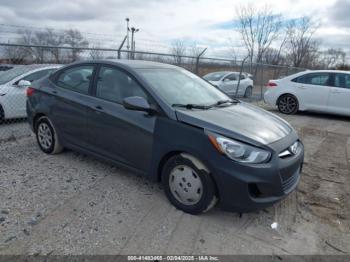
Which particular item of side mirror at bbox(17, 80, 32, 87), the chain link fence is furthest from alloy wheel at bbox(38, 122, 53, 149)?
side mirror at bbox(17, 80, 32, 87)

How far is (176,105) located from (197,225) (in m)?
1.31

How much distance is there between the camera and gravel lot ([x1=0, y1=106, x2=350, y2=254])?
262 centimetres

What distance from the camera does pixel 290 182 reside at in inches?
121

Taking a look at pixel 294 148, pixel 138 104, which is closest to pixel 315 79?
pixel 294 148

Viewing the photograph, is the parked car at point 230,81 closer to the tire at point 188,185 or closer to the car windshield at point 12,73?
the car windshield at point 12,73

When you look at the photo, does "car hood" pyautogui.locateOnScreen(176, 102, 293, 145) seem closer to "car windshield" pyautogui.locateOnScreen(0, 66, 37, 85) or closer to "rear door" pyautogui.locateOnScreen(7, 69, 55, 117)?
"rear door" pyautogui.locateOnScreen(7, 69, 55, 117)

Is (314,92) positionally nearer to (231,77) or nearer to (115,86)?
(231,77)

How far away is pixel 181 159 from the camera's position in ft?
9.94

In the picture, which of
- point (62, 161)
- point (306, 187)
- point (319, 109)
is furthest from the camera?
point (319, 109)

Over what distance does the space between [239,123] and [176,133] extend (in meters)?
0.69

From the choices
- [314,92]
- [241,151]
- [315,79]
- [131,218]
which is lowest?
[131,218]

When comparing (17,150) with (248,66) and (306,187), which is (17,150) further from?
(248,66)

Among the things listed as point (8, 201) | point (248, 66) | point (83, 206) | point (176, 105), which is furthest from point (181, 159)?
point (248, 66)

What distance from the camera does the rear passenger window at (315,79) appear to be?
912cm
